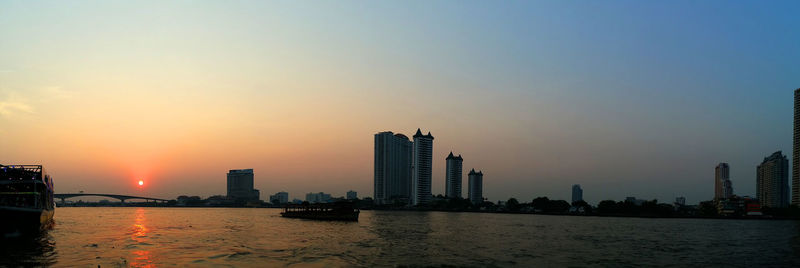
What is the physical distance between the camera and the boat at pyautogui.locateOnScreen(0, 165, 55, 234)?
192ft

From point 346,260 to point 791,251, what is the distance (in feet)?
190

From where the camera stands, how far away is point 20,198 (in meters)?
69.2

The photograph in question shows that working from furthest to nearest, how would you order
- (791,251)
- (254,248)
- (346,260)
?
1. (791,251)
2. (254,248)
3. (346,260)

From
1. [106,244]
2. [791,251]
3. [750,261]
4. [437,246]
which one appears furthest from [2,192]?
[791,251]

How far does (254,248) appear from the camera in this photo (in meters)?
53.4

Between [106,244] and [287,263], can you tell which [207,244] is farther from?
[287,263]

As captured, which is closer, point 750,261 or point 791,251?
point 750,261

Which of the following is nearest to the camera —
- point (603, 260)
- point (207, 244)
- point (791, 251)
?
point (603, 260)

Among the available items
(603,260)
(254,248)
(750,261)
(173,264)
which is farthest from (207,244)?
(750,261)

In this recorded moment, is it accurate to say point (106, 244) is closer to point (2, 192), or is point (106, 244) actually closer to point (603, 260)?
point (2, 192)

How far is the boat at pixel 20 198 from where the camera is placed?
58.4 meters

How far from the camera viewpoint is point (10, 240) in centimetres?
5650

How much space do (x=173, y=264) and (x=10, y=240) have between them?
3140cm

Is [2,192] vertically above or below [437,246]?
above
